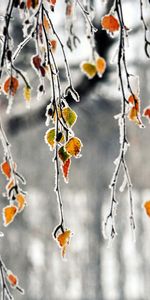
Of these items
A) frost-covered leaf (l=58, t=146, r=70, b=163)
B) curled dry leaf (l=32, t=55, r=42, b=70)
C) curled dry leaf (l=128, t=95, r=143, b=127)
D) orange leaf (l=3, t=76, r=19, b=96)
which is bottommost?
frost-covered leaf (l=58, t=146, r=70, b=163)

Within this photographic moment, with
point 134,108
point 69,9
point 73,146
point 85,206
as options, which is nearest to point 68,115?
point 73,146

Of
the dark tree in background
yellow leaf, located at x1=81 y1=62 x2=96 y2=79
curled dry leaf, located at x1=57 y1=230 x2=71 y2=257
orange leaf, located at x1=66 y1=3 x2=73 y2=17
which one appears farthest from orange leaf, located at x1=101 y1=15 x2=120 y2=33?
the dark tree in background

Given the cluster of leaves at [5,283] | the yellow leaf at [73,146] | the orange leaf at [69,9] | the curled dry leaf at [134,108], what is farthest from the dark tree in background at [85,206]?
the yellow leaf at [73,146]

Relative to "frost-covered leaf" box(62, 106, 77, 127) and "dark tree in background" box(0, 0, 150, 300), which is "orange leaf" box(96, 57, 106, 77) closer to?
"frost-covered leaf" box(62, 106, 77, 127)

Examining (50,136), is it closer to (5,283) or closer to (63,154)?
(63,154)

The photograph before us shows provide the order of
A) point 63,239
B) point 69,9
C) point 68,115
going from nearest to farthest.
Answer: point 68,115 < point 63,239 < point 69,9

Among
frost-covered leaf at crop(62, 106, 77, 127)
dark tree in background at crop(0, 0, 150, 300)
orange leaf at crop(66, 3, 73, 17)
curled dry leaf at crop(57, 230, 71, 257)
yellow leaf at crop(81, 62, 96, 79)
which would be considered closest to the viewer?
frost-covered leaf at crop(62, 106, 77, 127)

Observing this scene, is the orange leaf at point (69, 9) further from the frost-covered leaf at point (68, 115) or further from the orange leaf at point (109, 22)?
the frost-covered leaf at point (68, 115)

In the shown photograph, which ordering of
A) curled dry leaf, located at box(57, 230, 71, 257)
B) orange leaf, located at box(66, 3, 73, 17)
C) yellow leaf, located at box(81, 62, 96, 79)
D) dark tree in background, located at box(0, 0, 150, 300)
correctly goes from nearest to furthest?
curled dry leaf, located at box(57, 230, 71, 257)
yellow leaf, located at box(81, 62, 96, 79)
orange leaf, located at box(66, 3, 73, 17)
dark tree in background, located at box(0, 0, 150, 300)

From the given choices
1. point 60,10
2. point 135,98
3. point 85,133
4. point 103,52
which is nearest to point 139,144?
→ point 85,133

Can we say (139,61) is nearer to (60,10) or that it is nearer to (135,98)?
(60,10)

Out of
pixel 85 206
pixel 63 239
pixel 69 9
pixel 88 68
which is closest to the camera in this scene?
pixel 63 239
